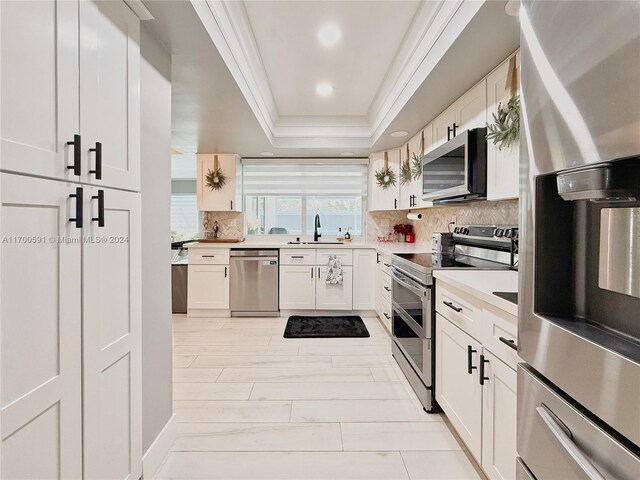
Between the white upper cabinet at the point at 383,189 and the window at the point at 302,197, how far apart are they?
354 mm

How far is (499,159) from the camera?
201cm

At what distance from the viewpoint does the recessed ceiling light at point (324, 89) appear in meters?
3.08

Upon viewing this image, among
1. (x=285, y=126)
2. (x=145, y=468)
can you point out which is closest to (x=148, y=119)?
(x=145, y=468)

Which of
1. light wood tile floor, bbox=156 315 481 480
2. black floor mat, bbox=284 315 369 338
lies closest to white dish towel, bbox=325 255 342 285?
black floor mat, bbox=284 315 369 338

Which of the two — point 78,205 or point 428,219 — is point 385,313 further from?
point 78,205

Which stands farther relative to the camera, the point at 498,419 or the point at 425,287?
the point at 425,287

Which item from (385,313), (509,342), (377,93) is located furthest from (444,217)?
(509,342)

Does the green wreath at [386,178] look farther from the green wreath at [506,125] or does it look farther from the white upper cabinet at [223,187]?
the green wreath at [506,125]

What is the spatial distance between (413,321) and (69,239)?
6.61ft

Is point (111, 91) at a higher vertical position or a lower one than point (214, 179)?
lower

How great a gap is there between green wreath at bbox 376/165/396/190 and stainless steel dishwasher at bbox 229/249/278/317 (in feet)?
5.36

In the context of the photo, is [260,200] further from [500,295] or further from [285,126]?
[500,295]

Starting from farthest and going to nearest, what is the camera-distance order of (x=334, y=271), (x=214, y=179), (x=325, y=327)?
(x=214, y=179), (x=334, y=271), (x=325, y=327)

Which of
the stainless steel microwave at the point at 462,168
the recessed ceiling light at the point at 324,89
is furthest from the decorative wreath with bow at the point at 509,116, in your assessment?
the recessed ceiling light at the point at 324,89
